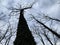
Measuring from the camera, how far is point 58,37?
9711 mm

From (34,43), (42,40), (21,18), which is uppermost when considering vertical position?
(21,18)

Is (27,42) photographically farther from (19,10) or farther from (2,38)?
(19,10)

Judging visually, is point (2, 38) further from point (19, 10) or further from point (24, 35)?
point (19, 10)

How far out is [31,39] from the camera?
845cm

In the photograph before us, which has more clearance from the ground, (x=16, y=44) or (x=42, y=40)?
(x=16, y=44)

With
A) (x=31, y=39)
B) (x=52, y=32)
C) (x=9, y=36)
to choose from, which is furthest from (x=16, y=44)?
(x=52, y=32)

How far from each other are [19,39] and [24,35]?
43cm

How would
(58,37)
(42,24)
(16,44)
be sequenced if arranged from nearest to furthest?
1. (16,44)
2. (58,37)
3. (42,24)

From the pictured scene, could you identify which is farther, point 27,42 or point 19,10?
point 19,10

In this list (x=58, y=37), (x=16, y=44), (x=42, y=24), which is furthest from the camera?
(x=42, y=24)

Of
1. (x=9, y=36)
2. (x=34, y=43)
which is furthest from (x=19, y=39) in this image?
(x=9, y=36)

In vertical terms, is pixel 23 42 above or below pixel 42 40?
above

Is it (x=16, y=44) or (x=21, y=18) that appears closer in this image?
(x=16, y=44)

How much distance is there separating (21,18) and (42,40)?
2171mm
